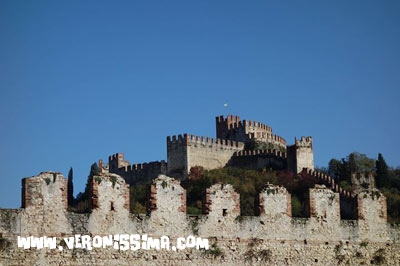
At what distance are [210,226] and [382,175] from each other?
59.4m

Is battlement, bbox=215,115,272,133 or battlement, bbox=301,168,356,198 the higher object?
battlement, bbox=215,115,272,133

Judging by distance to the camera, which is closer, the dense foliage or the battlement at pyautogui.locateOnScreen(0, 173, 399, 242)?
the battlement at pyautogui.locateOnScreen(0, 173, 399, 242)

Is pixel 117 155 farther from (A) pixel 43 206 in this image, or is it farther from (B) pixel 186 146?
(A) pixel 43 206

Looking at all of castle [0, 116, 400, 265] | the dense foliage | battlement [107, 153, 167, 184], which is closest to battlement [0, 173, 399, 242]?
castle [0, 116, 400, 265]

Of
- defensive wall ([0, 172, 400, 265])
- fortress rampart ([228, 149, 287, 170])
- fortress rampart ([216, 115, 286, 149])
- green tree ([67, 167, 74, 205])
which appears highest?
fortress rampart ([216, 115, 286, 149])

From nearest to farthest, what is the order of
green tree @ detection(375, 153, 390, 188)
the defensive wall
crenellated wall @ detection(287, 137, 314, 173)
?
the defensive wall < green tree @ detection(375, 153, 390, 188) < crenellated wall @ detection(287, 137, 314, 173)

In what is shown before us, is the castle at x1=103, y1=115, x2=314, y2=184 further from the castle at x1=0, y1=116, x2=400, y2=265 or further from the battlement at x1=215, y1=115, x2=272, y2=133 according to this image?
the castle at x1=0, y1=116, x2=400, y2=265

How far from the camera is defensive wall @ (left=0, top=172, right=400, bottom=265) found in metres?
25.0

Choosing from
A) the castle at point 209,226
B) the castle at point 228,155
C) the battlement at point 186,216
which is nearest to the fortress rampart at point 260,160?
the castle at point 228,155

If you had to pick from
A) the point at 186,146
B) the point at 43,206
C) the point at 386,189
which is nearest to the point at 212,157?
the point at 186,146

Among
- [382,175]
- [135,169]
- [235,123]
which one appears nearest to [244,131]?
[235,123]

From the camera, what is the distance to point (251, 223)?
1120 inches

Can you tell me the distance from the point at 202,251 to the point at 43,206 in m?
5.31

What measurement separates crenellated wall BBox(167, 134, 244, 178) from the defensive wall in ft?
174
